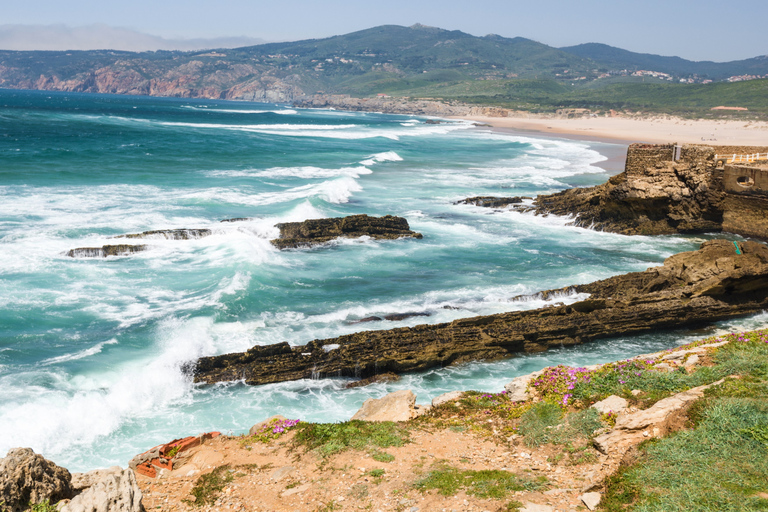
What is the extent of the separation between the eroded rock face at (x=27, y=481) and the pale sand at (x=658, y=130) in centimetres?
6533

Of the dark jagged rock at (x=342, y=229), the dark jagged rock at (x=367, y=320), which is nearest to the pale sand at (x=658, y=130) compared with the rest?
the dark jagged rock at (x=342, y=229)

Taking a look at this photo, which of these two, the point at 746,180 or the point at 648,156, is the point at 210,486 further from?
the point at 746,180

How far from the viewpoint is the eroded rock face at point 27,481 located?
5.54 metres

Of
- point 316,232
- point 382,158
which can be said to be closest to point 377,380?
point 316,232

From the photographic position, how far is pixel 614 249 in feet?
73.7

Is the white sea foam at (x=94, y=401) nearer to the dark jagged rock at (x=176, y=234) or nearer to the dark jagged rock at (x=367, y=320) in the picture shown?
the dark jagged rock at (x=367, y=320)

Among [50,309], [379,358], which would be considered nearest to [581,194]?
[379,358]

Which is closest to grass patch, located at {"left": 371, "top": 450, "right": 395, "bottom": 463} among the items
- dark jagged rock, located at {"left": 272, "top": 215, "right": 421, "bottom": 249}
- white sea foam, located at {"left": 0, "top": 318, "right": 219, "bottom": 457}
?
white sea foam, located at {"left": 0, "top": 318, "right": 219, "bottom": 457}

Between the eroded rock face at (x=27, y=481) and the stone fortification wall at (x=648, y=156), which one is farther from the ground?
the stone fortification wall at (x=648, y=156)

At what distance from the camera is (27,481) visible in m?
5.70

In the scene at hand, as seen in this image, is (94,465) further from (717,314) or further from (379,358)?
(717,314)

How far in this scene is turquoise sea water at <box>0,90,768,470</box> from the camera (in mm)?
11039

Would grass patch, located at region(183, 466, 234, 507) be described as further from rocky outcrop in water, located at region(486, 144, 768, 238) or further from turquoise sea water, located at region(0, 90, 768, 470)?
rocky outcrop in water, located at region(486, 144, 768, 238)

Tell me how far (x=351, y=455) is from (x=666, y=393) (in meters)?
4.74
